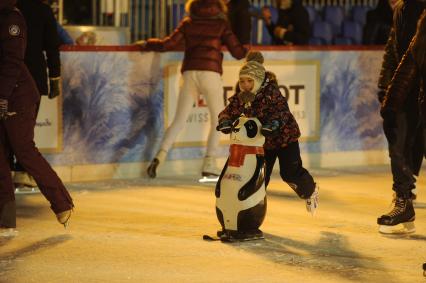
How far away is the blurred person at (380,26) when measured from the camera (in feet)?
46.0

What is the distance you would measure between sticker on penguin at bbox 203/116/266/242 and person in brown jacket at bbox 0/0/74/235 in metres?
1.17

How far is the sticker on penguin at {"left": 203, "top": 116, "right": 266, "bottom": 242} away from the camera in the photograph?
8406 mm

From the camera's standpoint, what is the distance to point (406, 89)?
8.41 meters

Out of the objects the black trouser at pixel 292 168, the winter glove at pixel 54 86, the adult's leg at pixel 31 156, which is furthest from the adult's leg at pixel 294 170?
the winter glove at pixel 54 86

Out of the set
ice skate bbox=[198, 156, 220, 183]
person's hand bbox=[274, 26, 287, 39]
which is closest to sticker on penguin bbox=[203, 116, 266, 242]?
ice skate bbox=[198, 156, 220, 183]

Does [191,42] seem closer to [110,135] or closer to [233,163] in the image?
[110,135]

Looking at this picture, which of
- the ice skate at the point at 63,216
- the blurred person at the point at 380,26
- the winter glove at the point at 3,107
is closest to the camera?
the winter glove at the point at 3,107

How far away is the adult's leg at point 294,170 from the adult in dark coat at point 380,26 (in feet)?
17.4

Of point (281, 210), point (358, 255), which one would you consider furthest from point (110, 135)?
point (358, 255)

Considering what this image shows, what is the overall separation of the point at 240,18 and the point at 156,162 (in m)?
2.19

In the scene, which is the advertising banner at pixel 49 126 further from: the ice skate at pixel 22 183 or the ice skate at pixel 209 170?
the ice skate at pixel 209 170

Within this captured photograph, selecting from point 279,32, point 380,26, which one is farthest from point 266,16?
point 380,26

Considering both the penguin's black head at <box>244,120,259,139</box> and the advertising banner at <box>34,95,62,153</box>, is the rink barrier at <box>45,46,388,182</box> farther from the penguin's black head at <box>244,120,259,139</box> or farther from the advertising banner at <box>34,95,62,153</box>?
the penguin's black head at <box>244,120,259,139</box>

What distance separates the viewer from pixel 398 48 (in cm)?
910
